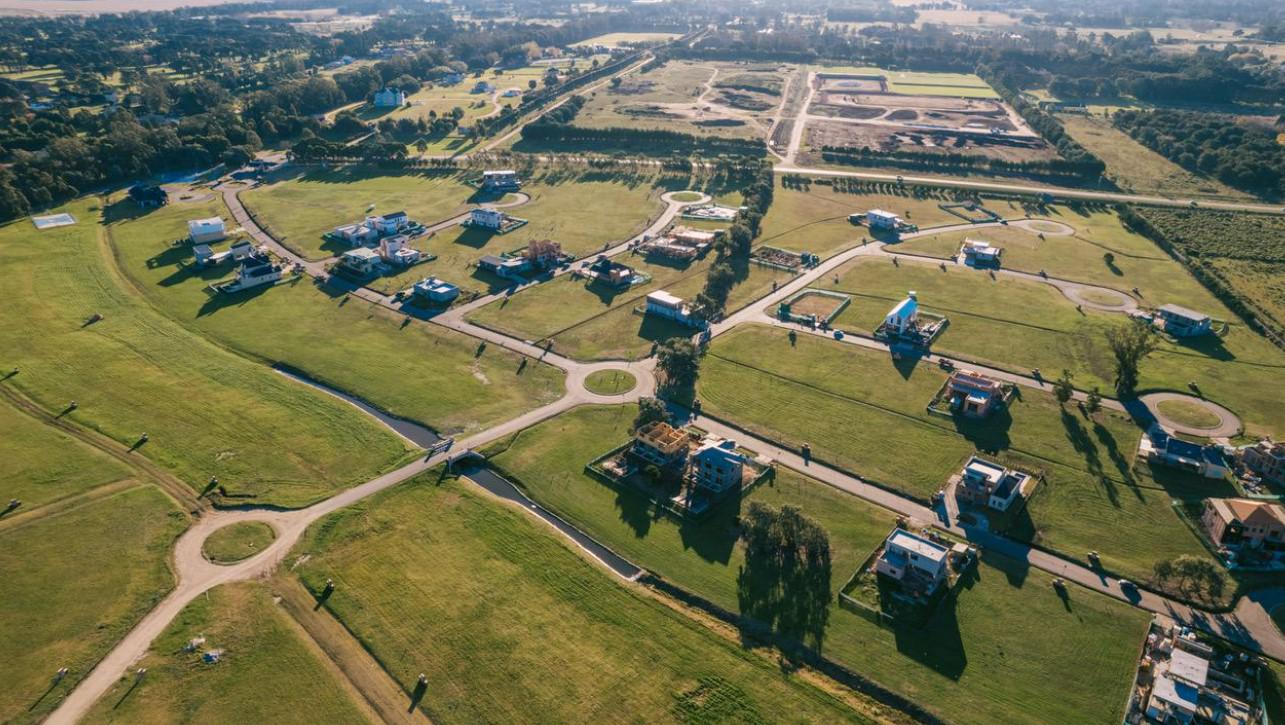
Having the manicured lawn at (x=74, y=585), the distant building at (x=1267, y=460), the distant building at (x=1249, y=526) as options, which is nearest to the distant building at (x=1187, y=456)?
the distant building at (x=1267, y=460)

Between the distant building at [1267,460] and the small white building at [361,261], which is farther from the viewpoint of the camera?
the small white building at [361,261]

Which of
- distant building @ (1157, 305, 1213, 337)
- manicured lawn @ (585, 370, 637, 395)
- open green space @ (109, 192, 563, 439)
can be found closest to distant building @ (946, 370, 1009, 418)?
distant building @ (1157, 305, 1213, 337)

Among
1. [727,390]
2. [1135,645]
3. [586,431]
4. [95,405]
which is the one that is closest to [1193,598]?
[1135,645]

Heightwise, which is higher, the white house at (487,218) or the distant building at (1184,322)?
the white house at (487,218)

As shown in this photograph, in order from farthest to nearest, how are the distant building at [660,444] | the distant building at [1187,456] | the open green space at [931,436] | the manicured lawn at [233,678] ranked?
the distant building at [660,444] < the distant building at [1187,456] < the open green space at [931,436] < the manicured lawn at [233,678]

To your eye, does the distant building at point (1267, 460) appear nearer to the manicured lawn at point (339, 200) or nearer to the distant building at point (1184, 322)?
the distant building at point (1184, 322)

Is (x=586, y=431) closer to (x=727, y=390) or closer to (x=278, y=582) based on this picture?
(x=727, y=390)
